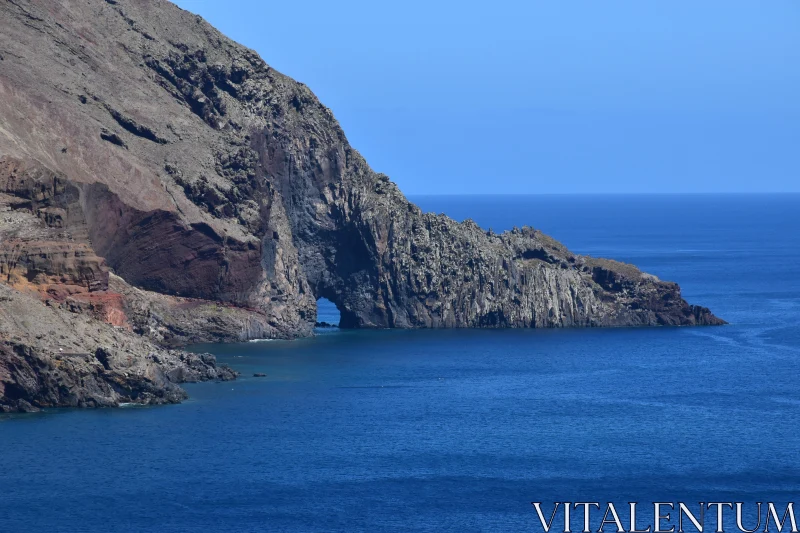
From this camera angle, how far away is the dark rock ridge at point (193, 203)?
159 m

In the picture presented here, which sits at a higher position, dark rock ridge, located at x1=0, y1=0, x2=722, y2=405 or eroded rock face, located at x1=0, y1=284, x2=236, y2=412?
dark rock ridge, located at x1=0, y1=0, x2=722, y2=405

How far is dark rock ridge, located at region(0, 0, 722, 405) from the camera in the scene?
159m

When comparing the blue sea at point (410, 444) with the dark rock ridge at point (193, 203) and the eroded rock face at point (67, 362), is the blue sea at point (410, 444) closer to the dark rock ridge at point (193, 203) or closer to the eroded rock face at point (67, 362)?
the eroded rock face at point (67, 362)

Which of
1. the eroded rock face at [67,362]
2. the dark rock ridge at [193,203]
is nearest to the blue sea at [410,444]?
the eroded rock face at [67,362]

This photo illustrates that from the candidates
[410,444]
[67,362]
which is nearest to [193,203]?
[67,362]

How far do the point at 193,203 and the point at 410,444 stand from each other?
61.9 meters

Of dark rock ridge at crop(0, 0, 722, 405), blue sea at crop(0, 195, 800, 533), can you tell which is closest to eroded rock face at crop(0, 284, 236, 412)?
blue sea at crop(0, 195, 800, 533)

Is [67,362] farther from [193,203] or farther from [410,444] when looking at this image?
[193,203]

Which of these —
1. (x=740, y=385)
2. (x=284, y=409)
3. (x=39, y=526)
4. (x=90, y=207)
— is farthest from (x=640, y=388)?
(x=39, y=526)

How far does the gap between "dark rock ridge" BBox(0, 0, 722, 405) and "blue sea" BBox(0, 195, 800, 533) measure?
11.6m

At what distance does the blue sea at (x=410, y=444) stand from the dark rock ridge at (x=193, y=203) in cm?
1163

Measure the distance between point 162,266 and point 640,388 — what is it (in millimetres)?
54542

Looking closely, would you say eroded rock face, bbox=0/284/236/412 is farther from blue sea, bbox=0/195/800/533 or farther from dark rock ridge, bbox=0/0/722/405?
dark rock ridge, bbox=0/0/722/405

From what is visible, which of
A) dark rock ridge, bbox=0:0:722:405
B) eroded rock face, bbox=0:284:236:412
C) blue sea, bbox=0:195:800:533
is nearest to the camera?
blue sea, bbox=0:195:800:533
